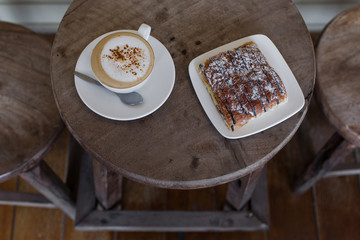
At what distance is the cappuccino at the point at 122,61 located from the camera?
2.66 feet

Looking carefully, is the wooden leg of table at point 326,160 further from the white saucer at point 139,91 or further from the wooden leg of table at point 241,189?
the white saucer at point 139,91

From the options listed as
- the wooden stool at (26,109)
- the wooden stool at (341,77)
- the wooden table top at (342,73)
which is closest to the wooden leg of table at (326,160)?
the wooden stool at (341,77)

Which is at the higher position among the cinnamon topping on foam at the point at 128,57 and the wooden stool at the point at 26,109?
the cinnamon topping on foam at the point at 128,57

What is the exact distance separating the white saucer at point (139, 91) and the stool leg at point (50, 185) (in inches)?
14.6

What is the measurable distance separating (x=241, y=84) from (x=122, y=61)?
0.91ft

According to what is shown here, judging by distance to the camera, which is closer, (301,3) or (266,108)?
(266,108)

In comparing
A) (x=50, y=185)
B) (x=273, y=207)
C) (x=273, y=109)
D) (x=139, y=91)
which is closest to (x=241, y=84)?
(x=273, y=109)

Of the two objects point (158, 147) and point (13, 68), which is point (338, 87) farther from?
point (13, 68)

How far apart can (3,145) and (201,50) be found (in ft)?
1.94

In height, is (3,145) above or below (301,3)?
above

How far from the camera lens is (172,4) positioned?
1.00 meters

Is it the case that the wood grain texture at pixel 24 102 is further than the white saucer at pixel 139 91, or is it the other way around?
the wood grain texture at pixel 24 102

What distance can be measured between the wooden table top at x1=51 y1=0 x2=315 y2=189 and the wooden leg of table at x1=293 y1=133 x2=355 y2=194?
0.39 m

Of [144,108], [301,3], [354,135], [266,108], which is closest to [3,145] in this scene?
[144,108]
